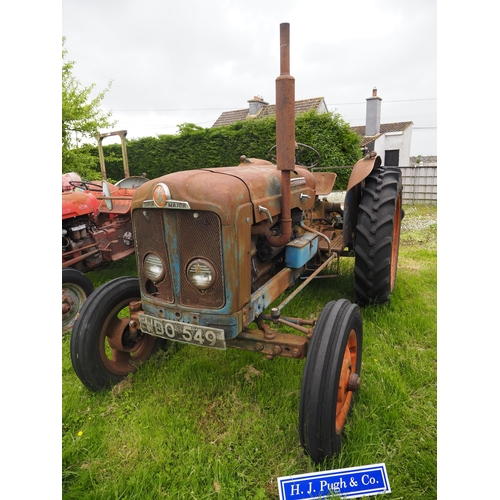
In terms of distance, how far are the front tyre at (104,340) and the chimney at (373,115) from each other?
1588cm

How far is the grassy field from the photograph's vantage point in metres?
1.71

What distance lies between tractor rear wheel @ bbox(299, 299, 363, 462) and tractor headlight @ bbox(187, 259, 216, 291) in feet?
1.87

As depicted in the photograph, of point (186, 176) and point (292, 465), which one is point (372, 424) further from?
point (186, 176)

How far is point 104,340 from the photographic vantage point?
232cm

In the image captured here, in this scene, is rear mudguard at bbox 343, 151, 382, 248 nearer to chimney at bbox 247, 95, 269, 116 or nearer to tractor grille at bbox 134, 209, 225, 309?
tractor grille at bbox 134, 209, 225, 309

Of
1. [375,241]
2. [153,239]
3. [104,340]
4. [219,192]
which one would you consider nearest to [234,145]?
[375,241]

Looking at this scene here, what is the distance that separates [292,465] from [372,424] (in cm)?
50

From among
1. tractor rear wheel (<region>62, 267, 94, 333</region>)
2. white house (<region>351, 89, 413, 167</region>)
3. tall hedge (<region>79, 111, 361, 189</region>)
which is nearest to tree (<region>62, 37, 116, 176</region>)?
tall hedge (<region>79, 111, 361, 189</region>)

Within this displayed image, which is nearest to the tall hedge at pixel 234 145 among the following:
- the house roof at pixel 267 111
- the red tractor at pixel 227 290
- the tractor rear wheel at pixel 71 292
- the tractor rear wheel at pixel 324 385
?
the house roof at pixel 267 111

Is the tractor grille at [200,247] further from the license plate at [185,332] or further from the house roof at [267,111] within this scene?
the house roof at [267,111]

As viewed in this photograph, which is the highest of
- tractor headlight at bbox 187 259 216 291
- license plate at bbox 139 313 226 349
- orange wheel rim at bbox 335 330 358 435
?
tractor headlight at bbox 187 259 216 291

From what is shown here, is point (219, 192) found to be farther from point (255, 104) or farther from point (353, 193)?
point (255, 104)

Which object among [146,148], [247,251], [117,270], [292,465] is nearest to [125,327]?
[247,251]

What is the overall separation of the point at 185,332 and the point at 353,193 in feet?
7.05
